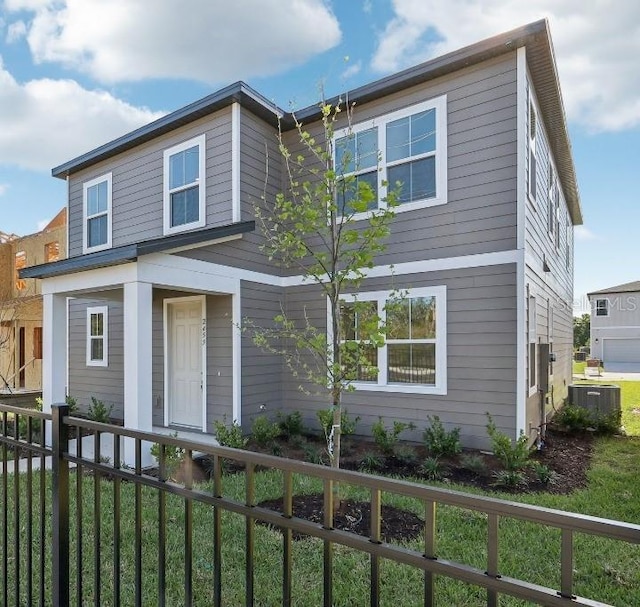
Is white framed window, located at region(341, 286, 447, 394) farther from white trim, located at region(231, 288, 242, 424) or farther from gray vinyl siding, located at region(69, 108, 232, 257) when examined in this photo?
gray vinyl siding, located at region(69, 108, 232, 257)

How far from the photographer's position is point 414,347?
7.30 metres

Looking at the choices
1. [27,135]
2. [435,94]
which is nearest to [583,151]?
[435,94]

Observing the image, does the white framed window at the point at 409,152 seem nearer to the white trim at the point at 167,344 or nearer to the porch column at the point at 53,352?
the white trim at the point at 167,344

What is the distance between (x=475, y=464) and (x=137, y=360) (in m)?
4.62

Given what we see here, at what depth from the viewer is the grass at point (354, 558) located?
3086 mm

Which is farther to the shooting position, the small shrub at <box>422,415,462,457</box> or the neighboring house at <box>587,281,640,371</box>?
the neighboring house at <box>587,281,640,371</box>

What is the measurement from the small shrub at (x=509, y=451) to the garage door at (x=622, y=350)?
28.8 meters

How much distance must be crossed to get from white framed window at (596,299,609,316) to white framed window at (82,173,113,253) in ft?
102

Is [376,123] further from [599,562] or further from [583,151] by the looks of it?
[583,151]

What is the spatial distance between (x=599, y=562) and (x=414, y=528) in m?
1.42

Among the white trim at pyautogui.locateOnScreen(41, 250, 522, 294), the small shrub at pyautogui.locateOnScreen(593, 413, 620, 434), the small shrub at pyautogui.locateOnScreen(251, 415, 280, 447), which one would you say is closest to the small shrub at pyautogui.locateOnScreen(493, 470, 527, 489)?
the white trim at pyautogui.locateOnScreen(41, 250, 522, 294)

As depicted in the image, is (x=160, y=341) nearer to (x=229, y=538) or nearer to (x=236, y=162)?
(x=236, y=162)

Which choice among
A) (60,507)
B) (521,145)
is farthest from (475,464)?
(60,507)

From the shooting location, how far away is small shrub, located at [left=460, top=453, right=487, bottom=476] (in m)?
5.89
